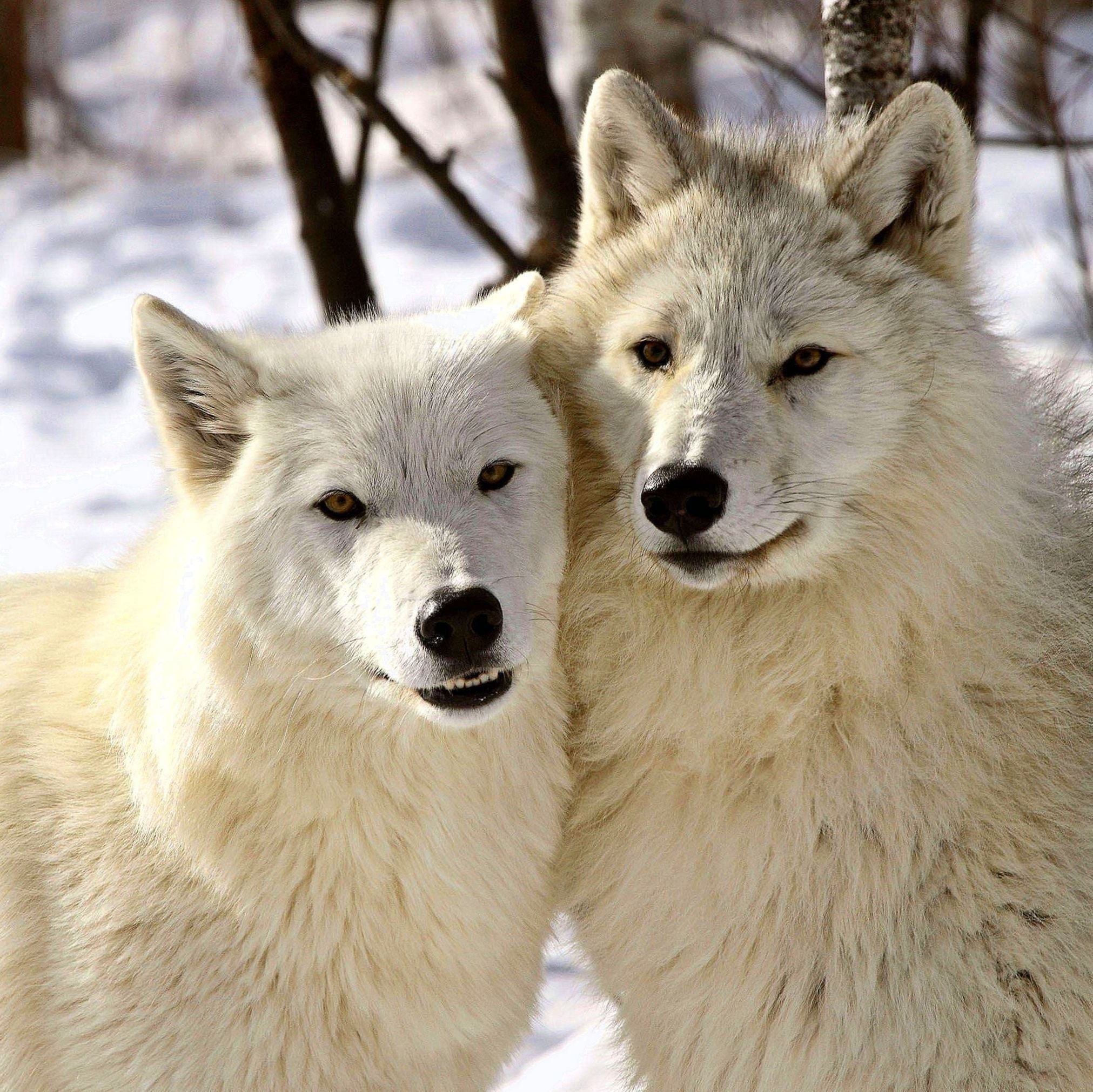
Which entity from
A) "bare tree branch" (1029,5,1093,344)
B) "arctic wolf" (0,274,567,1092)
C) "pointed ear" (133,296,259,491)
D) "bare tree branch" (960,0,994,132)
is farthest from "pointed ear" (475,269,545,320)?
"bare tree branch" (1029,5,1093,344)

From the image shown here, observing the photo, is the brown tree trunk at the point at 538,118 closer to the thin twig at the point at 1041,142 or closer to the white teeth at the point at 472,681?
the thin twig at the point at 1041,142

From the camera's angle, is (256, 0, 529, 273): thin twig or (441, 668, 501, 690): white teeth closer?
(441, 668, 501, 690): white teeth

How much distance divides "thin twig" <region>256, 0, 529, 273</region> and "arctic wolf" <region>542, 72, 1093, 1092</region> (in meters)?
2.52

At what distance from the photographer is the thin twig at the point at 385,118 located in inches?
214

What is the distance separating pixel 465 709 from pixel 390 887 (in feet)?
1.84

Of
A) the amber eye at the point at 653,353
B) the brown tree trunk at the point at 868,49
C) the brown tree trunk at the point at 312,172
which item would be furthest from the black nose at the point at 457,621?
the brown tree trunk at the point at 312,172

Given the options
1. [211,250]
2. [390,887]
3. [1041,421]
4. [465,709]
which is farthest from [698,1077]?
[211,250]

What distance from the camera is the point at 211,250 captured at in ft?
31.1

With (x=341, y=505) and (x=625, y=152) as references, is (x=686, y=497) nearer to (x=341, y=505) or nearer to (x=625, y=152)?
(x=341, y=505)

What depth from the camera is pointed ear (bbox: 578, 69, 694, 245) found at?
10.6ft

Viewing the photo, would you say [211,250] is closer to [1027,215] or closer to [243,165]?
[243,165]

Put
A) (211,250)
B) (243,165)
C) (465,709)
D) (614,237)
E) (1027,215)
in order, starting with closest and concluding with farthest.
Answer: (465,709) < (614,237) < (1027,215) < (211,250) < (243,165)

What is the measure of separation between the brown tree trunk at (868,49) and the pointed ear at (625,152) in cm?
105

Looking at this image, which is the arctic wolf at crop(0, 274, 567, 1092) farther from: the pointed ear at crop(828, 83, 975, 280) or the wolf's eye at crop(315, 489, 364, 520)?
the pointed ear at crop(828, 83, 975, 280)
